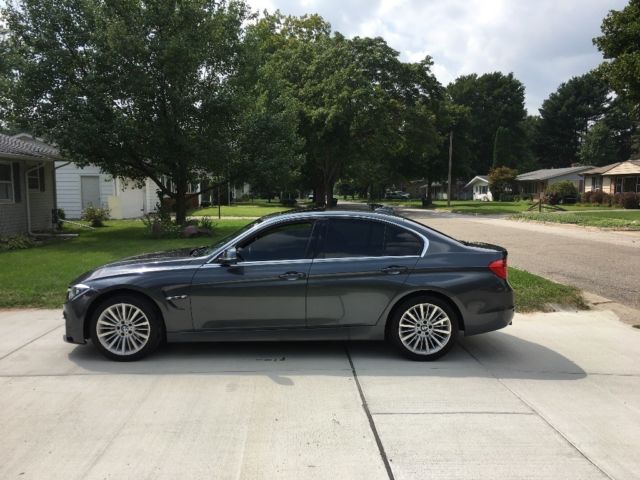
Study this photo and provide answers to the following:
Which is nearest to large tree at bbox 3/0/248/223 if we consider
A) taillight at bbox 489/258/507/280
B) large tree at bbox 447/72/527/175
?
taillight at bbox 489/258/507/280

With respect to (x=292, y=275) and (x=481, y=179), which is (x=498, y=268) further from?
(x=481, y=179)

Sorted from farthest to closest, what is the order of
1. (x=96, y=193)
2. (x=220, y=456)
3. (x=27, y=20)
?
1. (x=96, y=193)
2. (x=27, y=20)
3. (x=220, y=456)

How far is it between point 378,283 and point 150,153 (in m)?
14.3

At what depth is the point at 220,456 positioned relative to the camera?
11.5ft

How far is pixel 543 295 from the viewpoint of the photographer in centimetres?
829

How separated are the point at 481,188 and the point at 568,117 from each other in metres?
24.2

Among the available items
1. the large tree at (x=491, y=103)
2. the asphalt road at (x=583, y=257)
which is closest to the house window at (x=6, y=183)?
the asphalt road at (x=583, y=257)

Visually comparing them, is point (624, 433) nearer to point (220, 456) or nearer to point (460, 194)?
point (220, 456)

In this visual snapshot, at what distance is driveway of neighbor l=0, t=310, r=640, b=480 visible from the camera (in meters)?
3.40

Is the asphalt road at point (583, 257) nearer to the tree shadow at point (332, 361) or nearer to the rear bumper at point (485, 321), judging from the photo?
the tree shadow at point (332, 361)

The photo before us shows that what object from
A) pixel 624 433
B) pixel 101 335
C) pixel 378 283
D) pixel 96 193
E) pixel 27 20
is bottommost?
pixel 624 433

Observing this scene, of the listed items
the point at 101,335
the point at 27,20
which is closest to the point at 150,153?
the point at 27,20

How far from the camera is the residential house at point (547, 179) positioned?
59.4 m

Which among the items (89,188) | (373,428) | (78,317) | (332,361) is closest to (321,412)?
(373,428)
